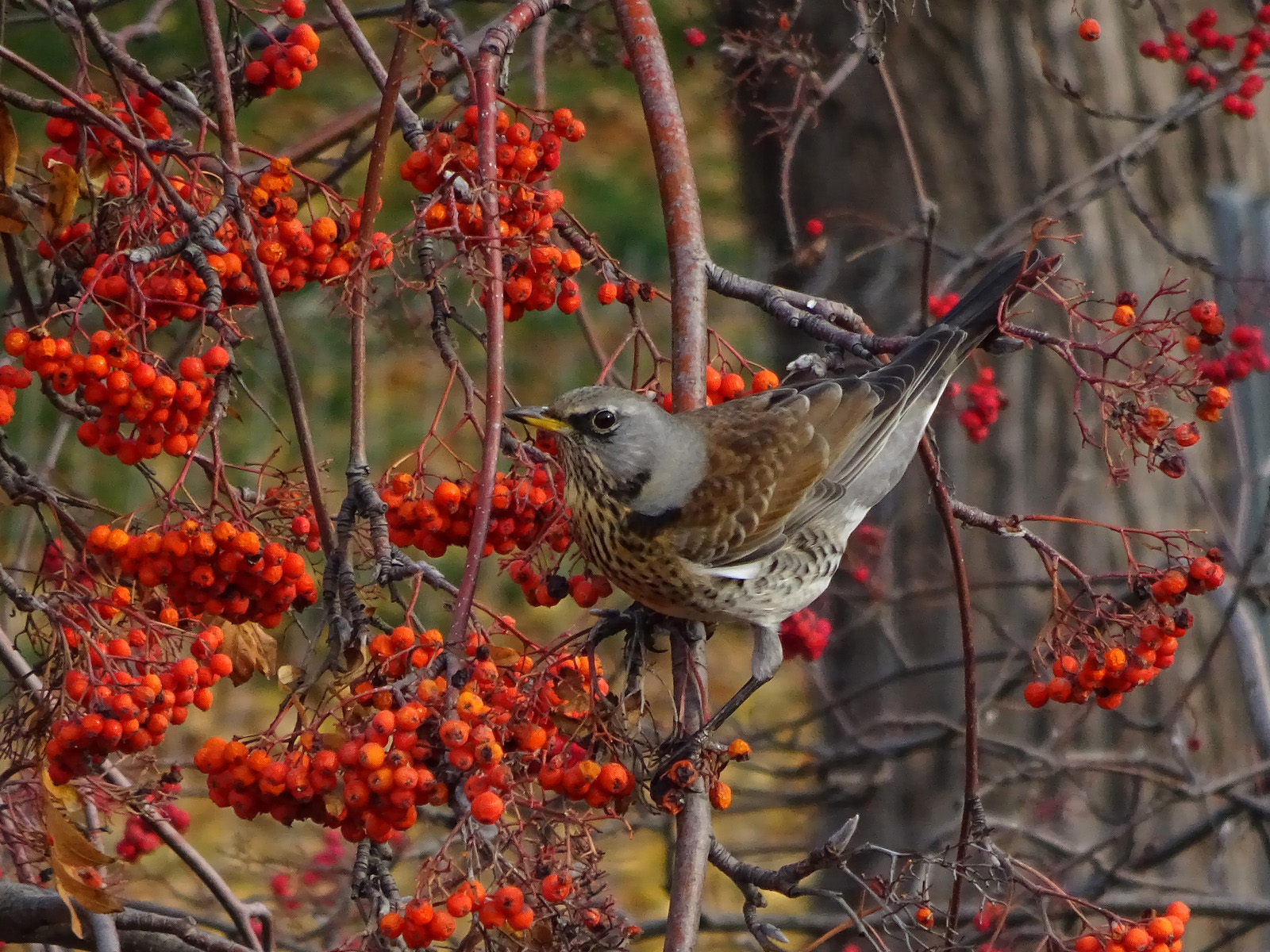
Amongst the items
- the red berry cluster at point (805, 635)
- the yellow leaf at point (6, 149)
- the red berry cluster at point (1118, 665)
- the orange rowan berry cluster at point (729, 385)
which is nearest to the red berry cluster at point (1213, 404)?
the red berry cluster at point (1118, 665)

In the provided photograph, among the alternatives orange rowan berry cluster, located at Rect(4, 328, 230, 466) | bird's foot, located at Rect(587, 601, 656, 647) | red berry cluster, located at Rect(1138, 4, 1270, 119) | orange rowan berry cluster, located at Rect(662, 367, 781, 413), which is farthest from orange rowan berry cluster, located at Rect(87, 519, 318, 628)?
red berry cluster, located at Rect(1138, 4, 1270, 119)

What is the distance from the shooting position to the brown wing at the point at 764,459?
2488 mm

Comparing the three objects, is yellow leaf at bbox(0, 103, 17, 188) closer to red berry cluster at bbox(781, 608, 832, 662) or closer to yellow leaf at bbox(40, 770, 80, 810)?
yellow leaf at bbox(40, 770, 80, 810)

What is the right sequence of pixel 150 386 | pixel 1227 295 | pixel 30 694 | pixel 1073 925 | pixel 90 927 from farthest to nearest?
1. pixel 1227 295
2. pixel 1073 925
3. pixel 90 927
4. pixel 30 694
5. pixel 150 386

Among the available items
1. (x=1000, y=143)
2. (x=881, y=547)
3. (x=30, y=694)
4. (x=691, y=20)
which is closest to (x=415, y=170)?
(x=30, y=694)

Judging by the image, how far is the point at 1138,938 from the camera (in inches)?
74.4

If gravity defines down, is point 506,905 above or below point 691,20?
below

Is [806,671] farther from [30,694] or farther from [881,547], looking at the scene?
[30,694]

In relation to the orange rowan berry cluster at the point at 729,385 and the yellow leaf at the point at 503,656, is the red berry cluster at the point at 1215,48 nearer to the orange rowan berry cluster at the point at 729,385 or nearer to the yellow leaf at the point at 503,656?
the orange rowan berry cluster at the point at 729,385

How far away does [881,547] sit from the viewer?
3.87 metres

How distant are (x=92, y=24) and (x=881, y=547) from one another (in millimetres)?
2584

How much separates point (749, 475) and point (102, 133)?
1.27 m

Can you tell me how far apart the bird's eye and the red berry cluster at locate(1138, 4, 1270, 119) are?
70.6 inches

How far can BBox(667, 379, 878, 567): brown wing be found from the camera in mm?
2488
